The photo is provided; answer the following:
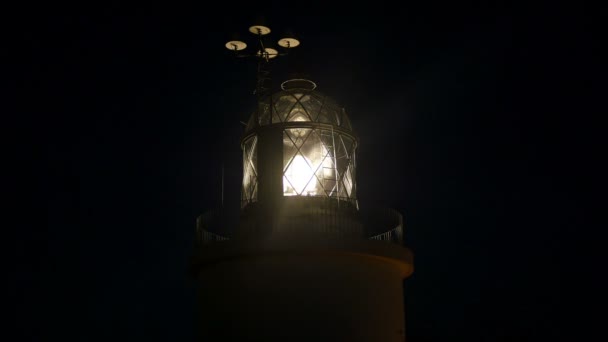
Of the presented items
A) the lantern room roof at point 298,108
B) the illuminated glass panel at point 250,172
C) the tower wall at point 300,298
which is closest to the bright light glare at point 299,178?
the illuminated glass panel at point 250,172

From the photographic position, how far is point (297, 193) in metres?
10.4

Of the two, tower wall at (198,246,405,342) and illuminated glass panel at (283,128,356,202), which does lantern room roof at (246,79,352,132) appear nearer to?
illuminated glass panel at (283,128,356,202)

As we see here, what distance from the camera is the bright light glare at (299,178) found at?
1042 cm

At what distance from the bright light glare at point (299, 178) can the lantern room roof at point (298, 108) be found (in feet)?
1.96

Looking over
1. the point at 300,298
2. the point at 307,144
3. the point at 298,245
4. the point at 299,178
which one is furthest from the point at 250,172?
the point at 300,298

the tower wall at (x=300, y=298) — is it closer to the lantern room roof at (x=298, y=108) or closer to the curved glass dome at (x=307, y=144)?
the curved glass dome at (x=307, y=144)

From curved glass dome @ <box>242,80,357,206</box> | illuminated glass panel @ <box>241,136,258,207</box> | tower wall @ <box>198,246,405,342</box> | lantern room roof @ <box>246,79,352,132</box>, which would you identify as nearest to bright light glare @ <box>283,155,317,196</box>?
curved glass dome @ <box>242,80,357,206</box>

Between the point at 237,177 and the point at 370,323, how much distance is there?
4220 millimetres

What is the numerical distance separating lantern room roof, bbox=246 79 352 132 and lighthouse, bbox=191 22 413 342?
17 mm

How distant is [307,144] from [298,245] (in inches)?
71.3

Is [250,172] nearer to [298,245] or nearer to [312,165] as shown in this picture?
[312,165]

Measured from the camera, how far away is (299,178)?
10539mm

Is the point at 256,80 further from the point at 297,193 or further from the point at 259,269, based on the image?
the point at 259,269

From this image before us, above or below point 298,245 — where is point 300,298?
below
